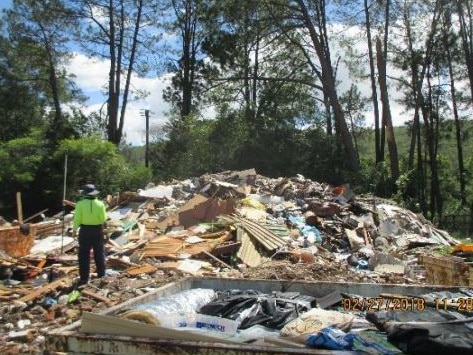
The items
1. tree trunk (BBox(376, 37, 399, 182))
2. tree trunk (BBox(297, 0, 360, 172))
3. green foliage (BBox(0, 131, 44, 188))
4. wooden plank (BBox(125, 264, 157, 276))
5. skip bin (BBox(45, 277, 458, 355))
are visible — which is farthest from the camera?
tree trunk (BBox(297, 0, 360, 172))

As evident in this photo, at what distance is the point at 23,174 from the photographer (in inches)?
1006

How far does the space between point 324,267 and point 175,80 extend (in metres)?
27.4

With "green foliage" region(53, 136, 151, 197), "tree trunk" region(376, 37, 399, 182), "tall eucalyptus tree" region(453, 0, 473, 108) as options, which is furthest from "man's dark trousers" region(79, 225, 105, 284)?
"tall eucalyptus tree" region(453, 0, 473, 108)

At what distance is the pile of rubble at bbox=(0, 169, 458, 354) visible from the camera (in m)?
8.70

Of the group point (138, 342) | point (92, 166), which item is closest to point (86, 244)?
point (138, 342)

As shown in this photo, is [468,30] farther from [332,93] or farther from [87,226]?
[87,226]

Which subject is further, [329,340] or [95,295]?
[95,295]

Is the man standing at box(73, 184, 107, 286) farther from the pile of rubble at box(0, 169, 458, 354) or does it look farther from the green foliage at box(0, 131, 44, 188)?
the green foliage at box(0, 131, 44, 188)

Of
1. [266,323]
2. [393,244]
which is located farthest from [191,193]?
[266,323]

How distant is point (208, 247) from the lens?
11.6m

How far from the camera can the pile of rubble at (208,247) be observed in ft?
28.5

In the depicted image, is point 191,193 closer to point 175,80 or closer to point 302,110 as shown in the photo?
point 302,110

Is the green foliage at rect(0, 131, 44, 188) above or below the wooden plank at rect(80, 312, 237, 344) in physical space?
above

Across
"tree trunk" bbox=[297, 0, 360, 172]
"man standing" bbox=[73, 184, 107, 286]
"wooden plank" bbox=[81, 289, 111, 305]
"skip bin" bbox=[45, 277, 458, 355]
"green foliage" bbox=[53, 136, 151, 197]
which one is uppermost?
"tree trunk" bbox=[297, 0, 360, 172]
